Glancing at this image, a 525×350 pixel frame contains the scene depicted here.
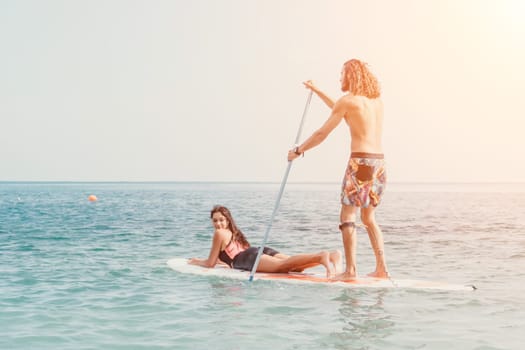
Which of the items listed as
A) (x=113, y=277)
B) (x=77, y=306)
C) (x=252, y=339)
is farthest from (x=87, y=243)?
(x=252, y=339)

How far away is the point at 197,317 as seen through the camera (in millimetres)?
6840

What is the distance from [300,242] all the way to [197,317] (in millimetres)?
8263

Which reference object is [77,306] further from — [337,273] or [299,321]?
[337,273]

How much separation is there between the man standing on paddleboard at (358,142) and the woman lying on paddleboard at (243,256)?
36 centimetres

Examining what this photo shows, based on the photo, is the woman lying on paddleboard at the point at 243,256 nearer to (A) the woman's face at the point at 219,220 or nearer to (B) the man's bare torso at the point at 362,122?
(A) the woman's face at the point at 219,220

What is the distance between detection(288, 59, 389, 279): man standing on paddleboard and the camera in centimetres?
A: 813

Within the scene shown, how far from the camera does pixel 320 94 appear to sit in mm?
9117

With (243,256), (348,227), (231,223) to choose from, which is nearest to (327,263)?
(348,227)

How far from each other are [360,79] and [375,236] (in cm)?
189

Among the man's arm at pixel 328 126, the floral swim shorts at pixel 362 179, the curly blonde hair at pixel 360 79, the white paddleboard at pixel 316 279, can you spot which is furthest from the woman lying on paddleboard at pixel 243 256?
the curly blonde hair at pixel 360 79

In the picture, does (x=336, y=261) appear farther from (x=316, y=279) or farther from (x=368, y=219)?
(x=368, y=219)

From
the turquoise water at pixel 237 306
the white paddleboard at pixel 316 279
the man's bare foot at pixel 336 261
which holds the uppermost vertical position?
the man's bare foot at pixel 336 261

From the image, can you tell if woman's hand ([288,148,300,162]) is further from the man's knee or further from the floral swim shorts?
the man's knee

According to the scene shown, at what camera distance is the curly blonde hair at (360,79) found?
8.21 meters
